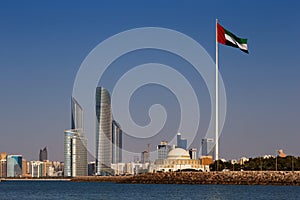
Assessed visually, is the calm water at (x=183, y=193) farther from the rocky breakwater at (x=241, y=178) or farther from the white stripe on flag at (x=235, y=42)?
the white stripe on flag at (x=235, y=42)

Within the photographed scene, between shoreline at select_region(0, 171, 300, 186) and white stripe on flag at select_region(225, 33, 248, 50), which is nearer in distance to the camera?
white stripe on flag at select_region(225, 33, 248, 50)

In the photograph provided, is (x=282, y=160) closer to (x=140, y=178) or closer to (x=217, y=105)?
(x=217, y=105)

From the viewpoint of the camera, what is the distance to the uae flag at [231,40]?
9262 centimetres

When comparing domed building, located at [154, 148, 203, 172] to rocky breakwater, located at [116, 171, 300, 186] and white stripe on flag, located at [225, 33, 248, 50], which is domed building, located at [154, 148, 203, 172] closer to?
rocky breakwater, located at [116, 171, 300, 186]

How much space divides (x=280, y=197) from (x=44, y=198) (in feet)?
94.3

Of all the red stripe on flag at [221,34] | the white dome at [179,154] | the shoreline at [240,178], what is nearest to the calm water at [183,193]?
the shoreline at [240,178]

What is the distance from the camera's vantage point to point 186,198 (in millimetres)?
73062

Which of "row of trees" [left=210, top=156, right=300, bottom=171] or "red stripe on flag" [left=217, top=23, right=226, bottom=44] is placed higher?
"red stripe on flag" [left=217, top=23, right=226, bottom=44]

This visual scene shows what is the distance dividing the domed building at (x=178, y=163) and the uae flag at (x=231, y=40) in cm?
8457

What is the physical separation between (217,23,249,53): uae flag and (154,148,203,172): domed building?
84.6m

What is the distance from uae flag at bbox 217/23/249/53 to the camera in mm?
92625

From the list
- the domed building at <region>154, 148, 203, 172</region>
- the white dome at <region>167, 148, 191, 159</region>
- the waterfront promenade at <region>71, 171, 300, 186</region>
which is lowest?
the waterfront promenade at <region>71, 171, 300, 186</region>

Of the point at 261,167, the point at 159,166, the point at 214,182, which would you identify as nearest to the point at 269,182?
the point at 214,182

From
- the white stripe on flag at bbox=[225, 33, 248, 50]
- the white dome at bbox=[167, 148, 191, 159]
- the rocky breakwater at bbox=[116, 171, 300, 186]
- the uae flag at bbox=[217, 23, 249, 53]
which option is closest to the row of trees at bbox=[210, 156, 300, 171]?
the rocky breakwater at bbox=[116, 171, 300, 186]
